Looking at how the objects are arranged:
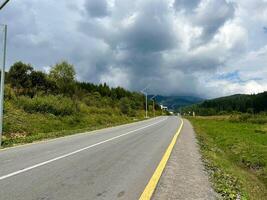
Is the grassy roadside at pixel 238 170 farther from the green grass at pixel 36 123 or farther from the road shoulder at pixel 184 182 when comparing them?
the green grass at pixel 36 123

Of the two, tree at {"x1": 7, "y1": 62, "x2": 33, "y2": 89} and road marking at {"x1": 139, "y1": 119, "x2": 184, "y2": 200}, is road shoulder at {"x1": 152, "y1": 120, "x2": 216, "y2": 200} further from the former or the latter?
tree at {"x1": 7, "y1": 62, "x2": 33, "y2": 89}

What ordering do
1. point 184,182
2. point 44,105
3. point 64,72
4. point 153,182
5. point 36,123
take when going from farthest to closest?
point 64,72, point 44,105, point 36,123, point 184,182, point 153,182

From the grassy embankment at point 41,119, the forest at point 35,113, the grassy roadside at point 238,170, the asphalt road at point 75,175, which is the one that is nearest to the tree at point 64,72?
the forest at point 35,113

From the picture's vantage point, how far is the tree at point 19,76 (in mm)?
58031

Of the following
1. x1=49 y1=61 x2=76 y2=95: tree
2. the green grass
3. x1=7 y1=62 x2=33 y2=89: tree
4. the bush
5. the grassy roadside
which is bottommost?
the grassy roadside

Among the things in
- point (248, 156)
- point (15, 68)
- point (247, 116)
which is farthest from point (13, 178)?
point (247, 116)

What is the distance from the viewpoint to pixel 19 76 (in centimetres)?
5878

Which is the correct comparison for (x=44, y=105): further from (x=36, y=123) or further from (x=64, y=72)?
(x=64, y=72)

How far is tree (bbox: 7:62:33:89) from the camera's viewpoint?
58031 millimetres

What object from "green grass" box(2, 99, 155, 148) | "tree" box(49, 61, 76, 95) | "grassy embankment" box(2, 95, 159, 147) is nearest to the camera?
"green grass" box(2, 99, 155, 148)

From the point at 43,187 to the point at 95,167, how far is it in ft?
9.59

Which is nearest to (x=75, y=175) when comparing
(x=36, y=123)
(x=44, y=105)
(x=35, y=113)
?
(x=36, y=123)

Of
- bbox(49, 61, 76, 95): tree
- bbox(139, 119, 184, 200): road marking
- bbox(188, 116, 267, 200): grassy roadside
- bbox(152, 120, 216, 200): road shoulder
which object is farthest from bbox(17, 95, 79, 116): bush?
bbox(49, 61, 76, 95): tree

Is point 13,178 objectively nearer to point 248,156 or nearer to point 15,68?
point 248,156
